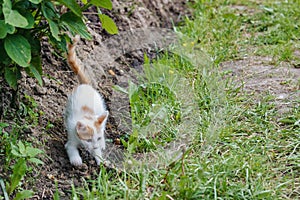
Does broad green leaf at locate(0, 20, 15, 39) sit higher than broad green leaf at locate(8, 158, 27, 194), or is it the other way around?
broad green leaf at locate(0, 20, 15, 39)

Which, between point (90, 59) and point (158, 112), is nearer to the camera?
point (158, 112)

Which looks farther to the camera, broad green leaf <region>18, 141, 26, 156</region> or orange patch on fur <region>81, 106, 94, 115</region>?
orange patch on fur <region>81, 106, 94, 115</region>

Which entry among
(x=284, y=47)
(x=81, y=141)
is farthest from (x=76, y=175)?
(x=284, y=47)

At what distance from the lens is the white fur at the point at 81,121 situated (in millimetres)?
3717

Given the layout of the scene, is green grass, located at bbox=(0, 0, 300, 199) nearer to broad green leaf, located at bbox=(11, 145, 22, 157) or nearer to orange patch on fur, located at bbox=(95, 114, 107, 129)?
broad green leaf, located at bbox=(11, 145, 22, 157)

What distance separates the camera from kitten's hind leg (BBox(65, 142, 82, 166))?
3.67 meters

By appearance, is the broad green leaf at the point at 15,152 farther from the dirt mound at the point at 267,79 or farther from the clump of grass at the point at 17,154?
the dirt mound at the point at 267,79

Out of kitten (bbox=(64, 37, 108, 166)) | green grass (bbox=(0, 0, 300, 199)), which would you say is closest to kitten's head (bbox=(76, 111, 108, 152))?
kitten (bbox=(64, 37, 108, 166))

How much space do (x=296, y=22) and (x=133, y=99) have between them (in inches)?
90.6

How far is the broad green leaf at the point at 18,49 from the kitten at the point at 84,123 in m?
0.83

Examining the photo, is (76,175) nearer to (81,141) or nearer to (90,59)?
(81,141)

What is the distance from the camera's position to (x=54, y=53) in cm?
450

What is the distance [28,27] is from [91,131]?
38.1 inches

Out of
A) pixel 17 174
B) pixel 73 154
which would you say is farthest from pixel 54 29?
pixel 73 154
